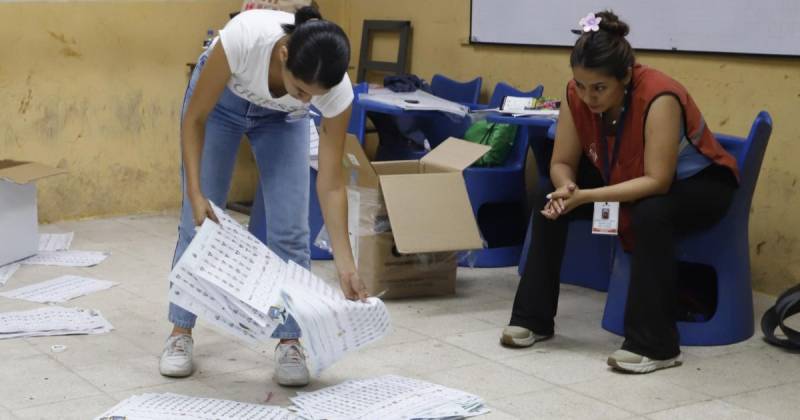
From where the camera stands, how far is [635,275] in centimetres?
293

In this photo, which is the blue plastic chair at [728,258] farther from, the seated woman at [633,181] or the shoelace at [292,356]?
the shoelace at [292,356]

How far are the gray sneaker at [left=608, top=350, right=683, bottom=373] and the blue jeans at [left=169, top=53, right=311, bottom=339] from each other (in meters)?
0.90

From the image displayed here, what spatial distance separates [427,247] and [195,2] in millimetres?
2325

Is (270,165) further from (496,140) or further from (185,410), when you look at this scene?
(496,140)

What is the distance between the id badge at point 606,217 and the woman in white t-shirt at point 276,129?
85 cm

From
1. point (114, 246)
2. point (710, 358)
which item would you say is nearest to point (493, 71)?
point (114, 246)

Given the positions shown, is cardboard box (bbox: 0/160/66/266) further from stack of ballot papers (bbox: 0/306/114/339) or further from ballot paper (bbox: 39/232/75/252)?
stack of ballot papers (bbox: 0/306/114/339)

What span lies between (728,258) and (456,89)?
2077 mm

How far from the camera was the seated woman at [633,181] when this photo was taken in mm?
2900

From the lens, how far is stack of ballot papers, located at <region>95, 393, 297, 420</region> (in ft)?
7.80

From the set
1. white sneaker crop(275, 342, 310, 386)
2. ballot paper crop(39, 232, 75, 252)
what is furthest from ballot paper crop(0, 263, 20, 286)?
white sneaker crop(275, 342, 310, 386)

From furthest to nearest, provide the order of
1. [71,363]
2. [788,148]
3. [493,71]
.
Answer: [493,71] → [788,148] → [71,363]

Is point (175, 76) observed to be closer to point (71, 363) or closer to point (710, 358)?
point (71, 363)

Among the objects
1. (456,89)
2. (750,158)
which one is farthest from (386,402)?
(456,89)
